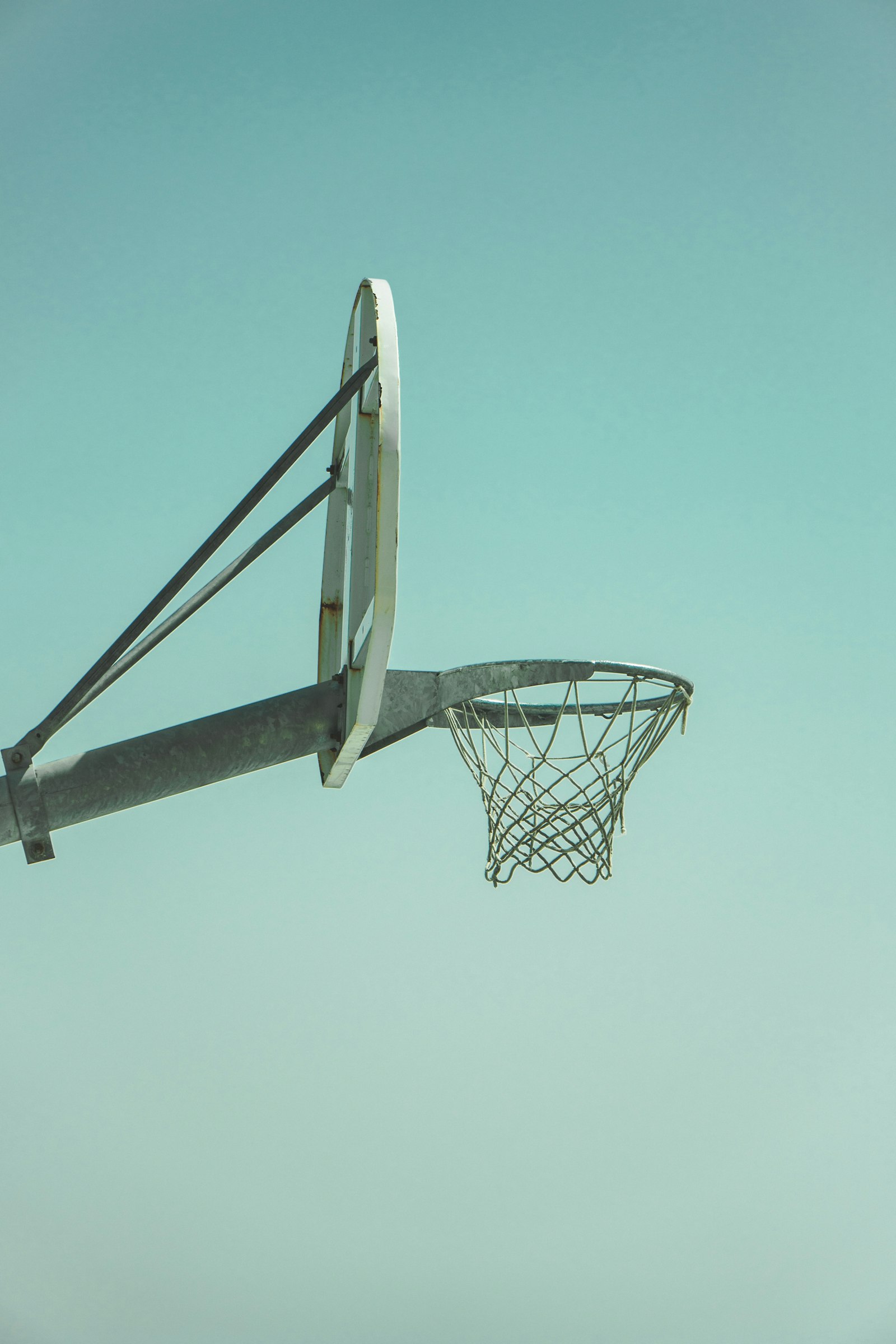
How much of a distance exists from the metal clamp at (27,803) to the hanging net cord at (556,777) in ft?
4.88

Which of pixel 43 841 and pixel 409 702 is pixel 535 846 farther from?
pixel 43 841

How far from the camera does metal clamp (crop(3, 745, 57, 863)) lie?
8.57 ft

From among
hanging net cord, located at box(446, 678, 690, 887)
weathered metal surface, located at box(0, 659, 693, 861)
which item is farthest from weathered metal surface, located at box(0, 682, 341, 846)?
hanging net cord, located at box(446, 678, 690, 887)

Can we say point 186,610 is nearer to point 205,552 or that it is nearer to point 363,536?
point 205,552

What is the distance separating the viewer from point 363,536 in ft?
9.68

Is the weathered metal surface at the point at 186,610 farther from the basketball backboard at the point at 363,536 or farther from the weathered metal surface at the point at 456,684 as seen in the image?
the weathered metal surface at the point at 456,684

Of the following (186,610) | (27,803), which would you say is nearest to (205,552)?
(186,610)

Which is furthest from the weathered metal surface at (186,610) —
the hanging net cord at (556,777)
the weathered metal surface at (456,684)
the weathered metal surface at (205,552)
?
the hanging net cord at (556,777)

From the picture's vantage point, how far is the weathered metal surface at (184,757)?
267 centimetres

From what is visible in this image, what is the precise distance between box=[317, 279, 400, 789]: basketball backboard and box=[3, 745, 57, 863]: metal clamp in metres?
0.73

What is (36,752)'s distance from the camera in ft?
8.78

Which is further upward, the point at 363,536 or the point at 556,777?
the point at 363,536

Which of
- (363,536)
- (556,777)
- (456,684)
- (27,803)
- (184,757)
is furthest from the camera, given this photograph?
(556,777)

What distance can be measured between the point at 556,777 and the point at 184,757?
5.26ft
